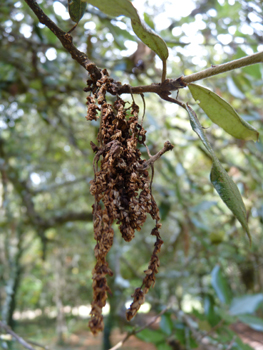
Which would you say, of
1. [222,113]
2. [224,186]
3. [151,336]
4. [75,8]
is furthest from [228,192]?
[151,336]

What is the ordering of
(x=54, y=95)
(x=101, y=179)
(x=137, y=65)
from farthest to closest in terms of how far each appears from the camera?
1. (x=54, y=95)
2. (x=137, y=65)
3. (x=101, y=179)

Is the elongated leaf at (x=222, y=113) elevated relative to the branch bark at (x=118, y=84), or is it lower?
lower

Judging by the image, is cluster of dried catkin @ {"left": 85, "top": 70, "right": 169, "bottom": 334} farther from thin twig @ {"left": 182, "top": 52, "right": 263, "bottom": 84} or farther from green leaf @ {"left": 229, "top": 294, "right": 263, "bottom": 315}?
green leaf @ {"left": 229, "top": 294, "right": 263, "bottom": 315}

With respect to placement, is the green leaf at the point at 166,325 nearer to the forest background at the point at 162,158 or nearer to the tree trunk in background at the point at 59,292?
the forest background at the point at 162,158

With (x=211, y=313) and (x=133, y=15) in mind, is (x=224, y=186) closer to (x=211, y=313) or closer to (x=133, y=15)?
(x=133, y=15)

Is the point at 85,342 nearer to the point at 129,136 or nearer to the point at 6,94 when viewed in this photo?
the point at 6,94

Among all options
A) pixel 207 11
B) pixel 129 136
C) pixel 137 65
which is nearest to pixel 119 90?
pixel 129 136

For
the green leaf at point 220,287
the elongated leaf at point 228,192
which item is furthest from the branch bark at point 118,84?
the green leaf at point 220,287
